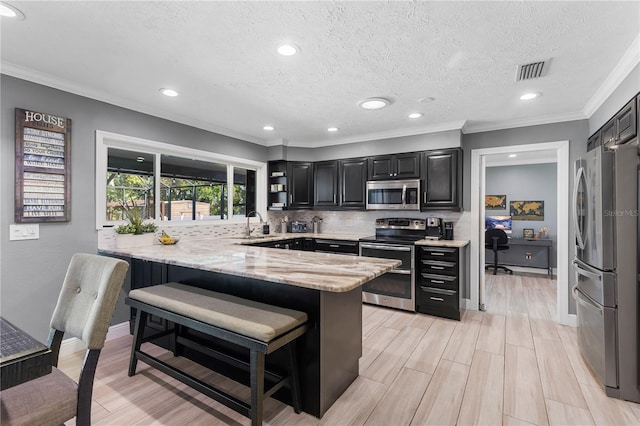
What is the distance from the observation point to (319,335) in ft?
6.36

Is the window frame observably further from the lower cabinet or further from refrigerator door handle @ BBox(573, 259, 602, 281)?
refrigerator door handle @ BBox(573, 259, 602, 281)

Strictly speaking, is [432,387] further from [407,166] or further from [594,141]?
[594,141]

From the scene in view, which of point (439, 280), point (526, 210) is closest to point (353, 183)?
point (439, 280)

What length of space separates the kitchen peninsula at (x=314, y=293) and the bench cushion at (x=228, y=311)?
0.12 m

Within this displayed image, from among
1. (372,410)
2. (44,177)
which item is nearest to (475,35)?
(372,410)

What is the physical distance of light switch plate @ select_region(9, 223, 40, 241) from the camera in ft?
8.13

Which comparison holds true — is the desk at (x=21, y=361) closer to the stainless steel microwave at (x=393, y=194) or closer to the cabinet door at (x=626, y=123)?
the cabinet door at (x=626, y=123)

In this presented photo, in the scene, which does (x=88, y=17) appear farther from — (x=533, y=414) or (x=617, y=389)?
(x=617, y=389)

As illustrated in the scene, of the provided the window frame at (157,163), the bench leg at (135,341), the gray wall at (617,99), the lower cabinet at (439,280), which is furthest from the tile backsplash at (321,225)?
the gray wall at (617,99)

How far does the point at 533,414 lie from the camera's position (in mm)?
1982

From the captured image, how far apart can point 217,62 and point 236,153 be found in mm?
2268

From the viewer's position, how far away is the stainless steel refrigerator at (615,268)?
2.11m

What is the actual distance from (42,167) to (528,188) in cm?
811

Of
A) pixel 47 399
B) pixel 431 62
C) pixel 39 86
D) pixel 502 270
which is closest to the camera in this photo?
pixel 47 399
